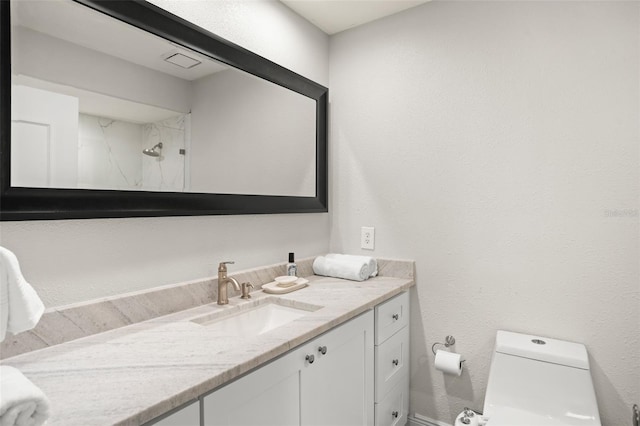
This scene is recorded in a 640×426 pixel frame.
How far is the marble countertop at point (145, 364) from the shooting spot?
2.35 ft

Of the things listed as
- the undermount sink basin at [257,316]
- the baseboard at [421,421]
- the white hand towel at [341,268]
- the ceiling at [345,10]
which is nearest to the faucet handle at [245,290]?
the undermount sink basin at [257,316]

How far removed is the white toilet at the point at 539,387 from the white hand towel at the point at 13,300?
134 centimetres

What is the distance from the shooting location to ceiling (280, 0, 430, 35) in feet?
5.97

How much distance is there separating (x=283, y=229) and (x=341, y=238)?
16.4 inches

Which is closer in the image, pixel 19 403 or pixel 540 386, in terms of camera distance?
pixel 19 403

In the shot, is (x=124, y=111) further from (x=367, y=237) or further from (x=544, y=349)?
(x=544, y=349)

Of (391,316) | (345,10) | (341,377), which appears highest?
(345,10)

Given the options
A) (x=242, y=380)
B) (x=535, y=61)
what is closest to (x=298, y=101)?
(x=535, y=61)

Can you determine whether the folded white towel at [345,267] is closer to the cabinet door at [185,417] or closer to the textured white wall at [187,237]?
the textured white wall at [187,237]

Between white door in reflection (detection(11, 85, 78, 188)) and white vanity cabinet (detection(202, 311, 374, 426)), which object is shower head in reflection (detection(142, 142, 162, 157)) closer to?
white door in reflection (detection(11, 85, 78, 188))

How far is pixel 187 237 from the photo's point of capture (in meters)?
1.40

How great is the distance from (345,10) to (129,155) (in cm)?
133

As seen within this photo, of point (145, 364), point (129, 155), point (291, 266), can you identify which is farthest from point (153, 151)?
point (291, 266)

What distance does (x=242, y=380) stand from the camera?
937mm
